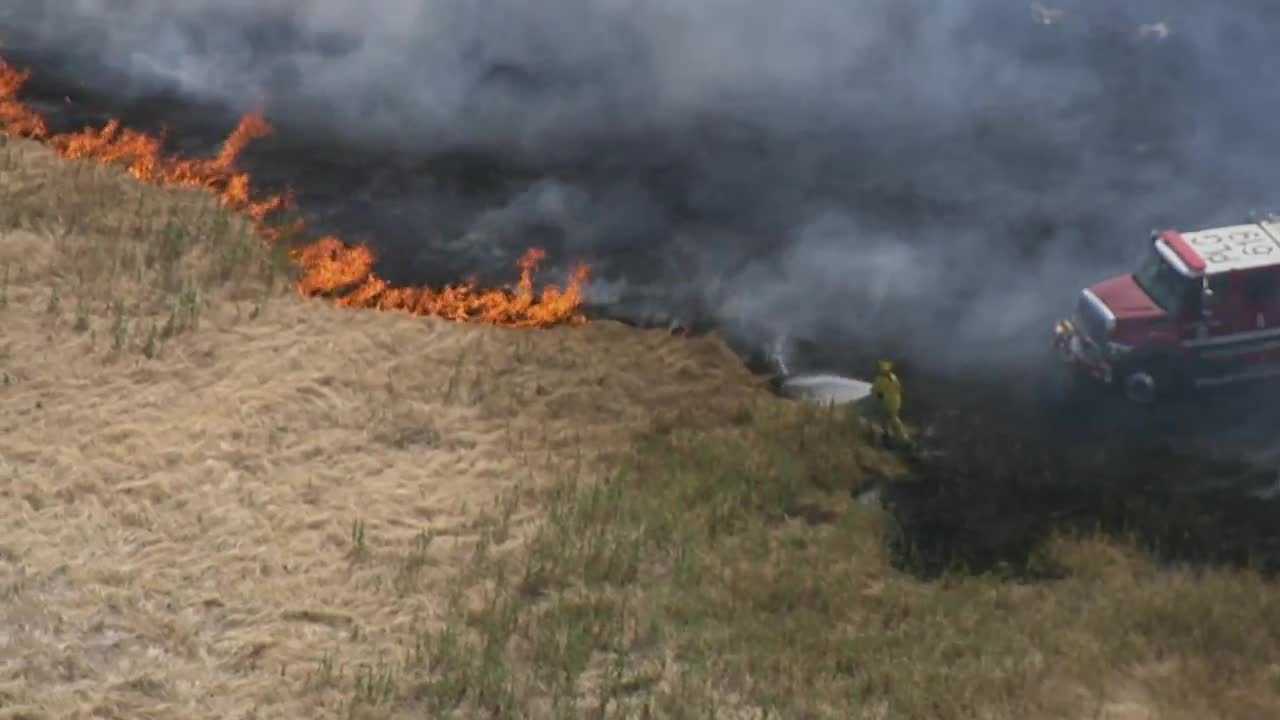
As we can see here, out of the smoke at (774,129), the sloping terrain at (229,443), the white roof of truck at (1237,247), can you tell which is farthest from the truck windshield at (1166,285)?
the sloping terrain at (229,443)

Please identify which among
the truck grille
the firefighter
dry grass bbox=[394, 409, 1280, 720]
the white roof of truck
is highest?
the white roof of truck

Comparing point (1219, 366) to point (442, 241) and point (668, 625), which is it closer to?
point (668, 625)

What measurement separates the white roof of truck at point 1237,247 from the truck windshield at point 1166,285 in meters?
0.33

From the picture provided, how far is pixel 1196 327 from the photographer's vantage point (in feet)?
61.2

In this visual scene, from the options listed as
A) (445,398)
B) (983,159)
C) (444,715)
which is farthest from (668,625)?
(983,159)

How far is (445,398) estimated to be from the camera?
19.0 m

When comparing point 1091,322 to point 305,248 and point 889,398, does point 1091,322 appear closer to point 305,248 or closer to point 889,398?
point 889,398

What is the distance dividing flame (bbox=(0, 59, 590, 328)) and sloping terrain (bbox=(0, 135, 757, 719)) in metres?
0.44

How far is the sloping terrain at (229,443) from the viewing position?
14.9 metres

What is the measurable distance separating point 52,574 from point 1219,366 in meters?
13.1

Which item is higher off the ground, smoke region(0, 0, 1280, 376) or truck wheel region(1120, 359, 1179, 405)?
smoke region(0, 0, 1280, 376)

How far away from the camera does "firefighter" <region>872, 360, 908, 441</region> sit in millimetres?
17953

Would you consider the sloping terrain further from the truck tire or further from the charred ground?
the truck tire

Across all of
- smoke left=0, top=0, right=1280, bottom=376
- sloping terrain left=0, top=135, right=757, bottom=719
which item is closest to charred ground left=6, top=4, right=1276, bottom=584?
smoke left=0, top=0, right=1280, bottom=376
